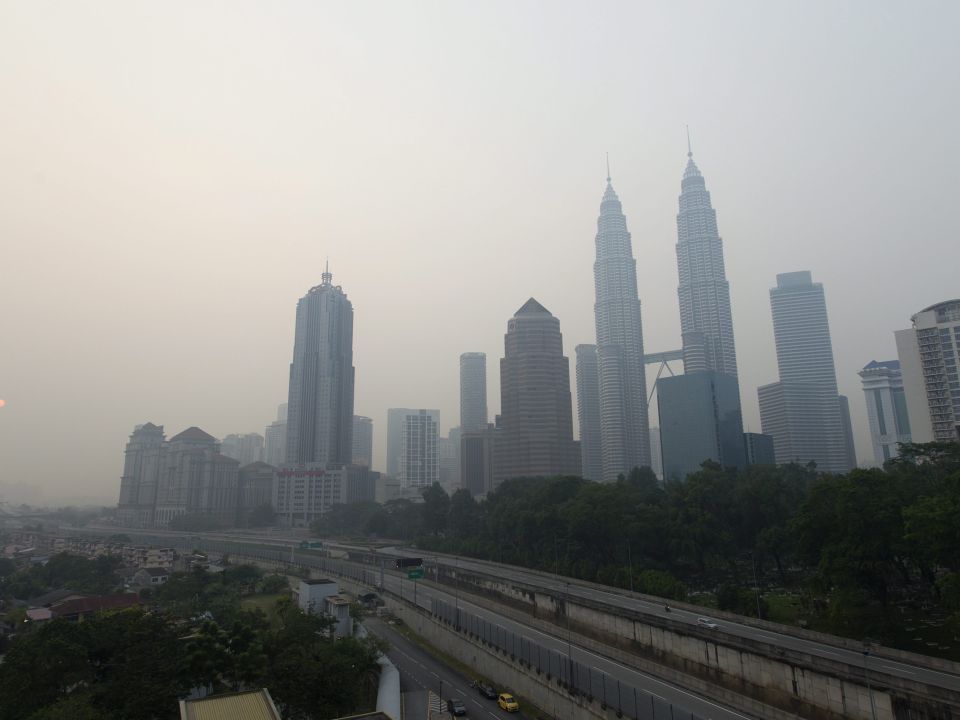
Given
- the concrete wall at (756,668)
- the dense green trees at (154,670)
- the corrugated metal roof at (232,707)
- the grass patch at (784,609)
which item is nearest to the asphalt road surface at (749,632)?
the concrete wall at (756,668)

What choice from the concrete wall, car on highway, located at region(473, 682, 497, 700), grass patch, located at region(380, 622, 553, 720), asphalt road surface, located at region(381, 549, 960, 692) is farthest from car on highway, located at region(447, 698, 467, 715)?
asphalt road surface, located at region(381, 549, 960, 692)

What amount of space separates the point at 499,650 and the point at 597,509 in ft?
114

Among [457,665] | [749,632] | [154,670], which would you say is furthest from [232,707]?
[749,632]

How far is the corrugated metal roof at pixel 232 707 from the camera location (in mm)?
26016

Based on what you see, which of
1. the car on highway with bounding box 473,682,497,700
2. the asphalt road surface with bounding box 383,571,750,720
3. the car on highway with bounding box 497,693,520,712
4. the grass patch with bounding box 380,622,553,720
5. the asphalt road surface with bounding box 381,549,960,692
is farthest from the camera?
the car on highway with bounding box 473,682,497,700

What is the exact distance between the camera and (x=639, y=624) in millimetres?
47344

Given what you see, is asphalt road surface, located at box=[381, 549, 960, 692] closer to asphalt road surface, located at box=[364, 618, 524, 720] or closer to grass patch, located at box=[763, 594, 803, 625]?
grass patch, located at box=[763, 594, 803, 625]

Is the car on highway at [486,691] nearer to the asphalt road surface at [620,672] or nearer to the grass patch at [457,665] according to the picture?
the grass patch at [457,665]

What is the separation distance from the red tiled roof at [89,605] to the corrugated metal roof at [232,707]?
46.3 meters

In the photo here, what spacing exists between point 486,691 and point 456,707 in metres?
4.89

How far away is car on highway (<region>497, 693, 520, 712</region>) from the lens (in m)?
42.2

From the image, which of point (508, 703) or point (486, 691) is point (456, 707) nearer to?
point (508, 703)

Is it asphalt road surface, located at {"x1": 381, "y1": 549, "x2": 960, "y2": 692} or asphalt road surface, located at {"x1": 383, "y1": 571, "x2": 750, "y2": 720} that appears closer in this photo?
asphalt road surface, located at {"x1": 381, "y1": 549, "x2": 960, "y2": 692}

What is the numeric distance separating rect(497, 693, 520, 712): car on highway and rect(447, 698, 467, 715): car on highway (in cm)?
257
